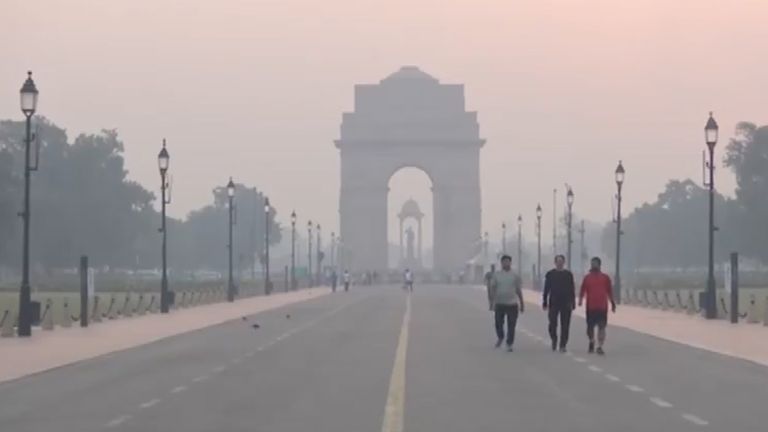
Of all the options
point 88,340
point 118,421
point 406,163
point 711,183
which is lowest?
point 118,421

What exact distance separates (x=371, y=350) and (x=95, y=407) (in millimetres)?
13546

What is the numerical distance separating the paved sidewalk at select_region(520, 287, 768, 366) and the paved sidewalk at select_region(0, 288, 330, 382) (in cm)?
1167

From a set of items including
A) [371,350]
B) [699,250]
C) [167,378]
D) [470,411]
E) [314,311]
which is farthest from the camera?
[699,250]

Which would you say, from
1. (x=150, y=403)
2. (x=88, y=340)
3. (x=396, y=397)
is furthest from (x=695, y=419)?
(x=88, y=340)

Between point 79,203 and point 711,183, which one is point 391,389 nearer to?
point 711,183

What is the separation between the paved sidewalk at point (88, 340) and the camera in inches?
1158

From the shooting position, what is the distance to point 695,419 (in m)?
18.2

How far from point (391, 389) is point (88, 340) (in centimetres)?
1713

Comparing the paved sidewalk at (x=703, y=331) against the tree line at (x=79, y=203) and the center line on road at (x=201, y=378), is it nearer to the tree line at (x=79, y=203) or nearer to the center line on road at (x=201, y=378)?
the center line on road at (x=201, y=378)

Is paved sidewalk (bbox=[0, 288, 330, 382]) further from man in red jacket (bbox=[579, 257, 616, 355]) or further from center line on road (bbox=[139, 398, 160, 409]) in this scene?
man in red jacket (bbox=[579, 257, 616, 355])

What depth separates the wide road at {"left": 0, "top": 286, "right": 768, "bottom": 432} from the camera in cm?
1792

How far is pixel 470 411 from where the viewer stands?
19156 mm

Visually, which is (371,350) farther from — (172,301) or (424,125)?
(424,125)

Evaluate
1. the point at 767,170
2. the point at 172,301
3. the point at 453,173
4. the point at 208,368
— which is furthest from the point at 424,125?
the point at 208,368
